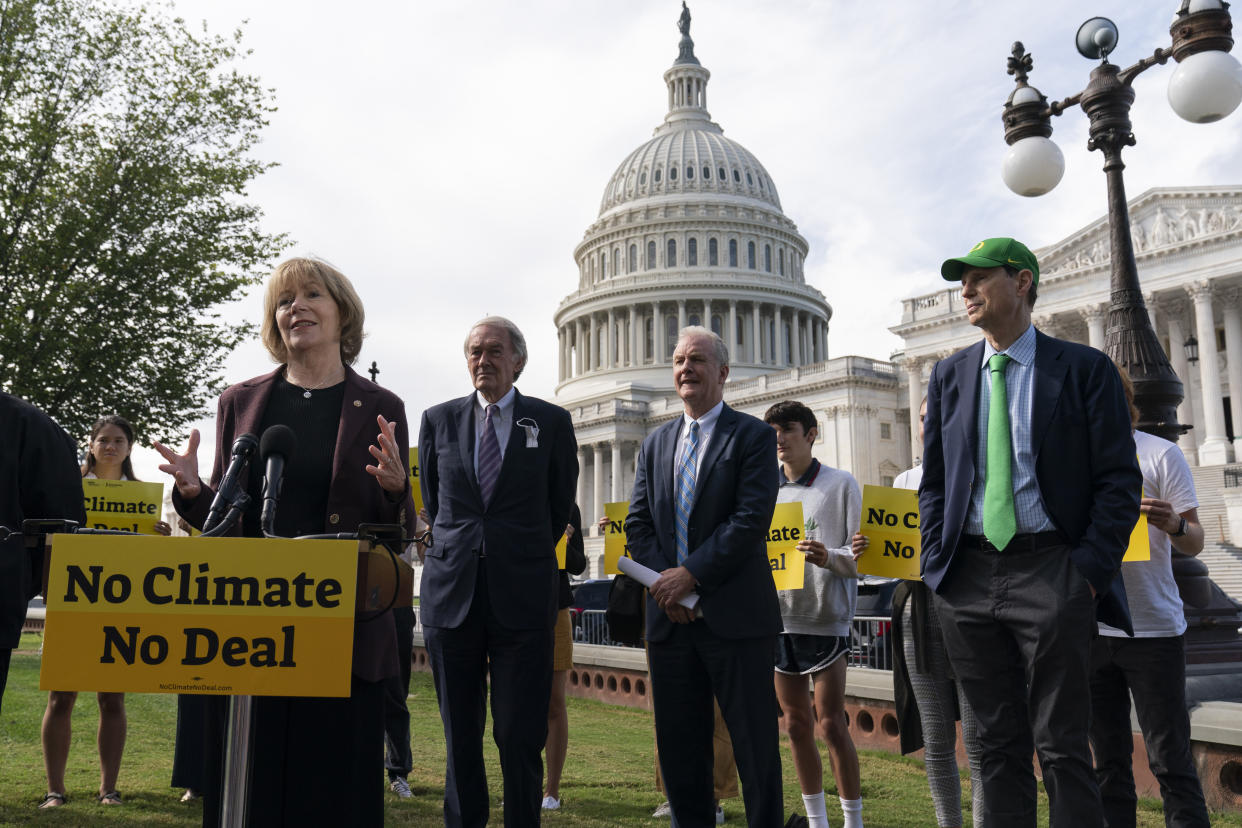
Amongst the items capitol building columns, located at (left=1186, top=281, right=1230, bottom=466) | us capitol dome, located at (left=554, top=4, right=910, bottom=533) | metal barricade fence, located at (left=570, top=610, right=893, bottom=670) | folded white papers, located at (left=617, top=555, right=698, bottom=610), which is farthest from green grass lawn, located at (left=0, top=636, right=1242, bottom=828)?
us capitol dome, located at (left=554, top=4, right=910, bottom=533)

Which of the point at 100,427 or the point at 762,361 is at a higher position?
the point at 762,361

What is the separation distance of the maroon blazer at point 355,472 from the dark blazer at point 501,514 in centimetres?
112

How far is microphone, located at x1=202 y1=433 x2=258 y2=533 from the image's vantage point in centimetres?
313

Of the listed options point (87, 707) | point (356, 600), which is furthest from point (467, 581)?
point (87, 707)

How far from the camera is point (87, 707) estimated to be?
39.8ft

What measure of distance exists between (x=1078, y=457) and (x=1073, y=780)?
120 centimetres

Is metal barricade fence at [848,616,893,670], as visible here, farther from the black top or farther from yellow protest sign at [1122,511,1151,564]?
the black top

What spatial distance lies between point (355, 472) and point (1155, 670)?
3.95m

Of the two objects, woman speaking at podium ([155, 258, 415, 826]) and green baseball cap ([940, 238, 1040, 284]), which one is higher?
green baseball cap ([940, 238, 1040, 284])

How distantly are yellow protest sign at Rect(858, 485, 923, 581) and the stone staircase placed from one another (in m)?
22.0

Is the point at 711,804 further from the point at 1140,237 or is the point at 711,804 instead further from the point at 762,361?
the point at 762,361

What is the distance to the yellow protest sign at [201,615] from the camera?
293cm

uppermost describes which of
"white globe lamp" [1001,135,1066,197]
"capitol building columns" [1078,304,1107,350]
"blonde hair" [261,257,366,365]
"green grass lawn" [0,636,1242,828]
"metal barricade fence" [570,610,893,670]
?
"capitol building columns" [1078,304,1107,350]

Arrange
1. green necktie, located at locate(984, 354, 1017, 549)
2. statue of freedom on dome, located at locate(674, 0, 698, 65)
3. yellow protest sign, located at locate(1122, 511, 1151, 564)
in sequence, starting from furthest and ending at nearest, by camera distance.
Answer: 1. statue of freedom on dome, located at locate(674, 0, 698, 65)
2. yellow protest sign, located at locate(1122, 511, 1151, 564)
3. green necktie, located at locate(984, 354, 1017, 549)
